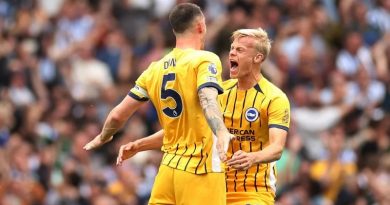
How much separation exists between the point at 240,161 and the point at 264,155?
40cm

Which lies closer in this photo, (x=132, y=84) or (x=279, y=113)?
(x=279, y=113)

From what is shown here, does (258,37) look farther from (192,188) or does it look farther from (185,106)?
(192,188)

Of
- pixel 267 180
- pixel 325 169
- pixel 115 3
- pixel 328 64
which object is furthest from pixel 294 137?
pixel 267 180

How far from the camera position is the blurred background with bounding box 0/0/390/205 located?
18922mm

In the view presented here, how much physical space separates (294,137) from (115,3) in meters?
5.11

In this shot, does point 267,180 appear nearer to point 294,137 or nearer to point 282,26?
point 294,137

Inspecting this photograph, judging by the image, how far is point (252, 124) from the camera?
37.3ft

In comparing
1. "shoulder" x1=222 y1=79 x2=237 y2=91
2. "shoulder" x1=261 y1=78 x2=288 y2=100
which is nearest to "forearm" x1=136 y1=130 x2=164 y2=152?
"shoulder" x1=222 y1=79 x2=237 y2=91

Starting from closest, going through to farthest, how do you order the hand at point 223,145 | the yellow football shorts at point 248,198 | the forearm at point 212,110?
1. the hand at point 223,145
2. the forearm at point 212,110
3. the yellow football shorts at point 248,198

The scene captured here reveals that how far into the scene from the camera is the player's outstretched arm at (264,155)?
10453mm

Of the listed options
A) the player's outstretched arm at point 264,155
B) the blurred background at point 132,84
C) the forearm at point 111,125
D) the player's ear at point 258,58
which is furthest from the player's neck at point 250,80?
the blurred background at point 132,84

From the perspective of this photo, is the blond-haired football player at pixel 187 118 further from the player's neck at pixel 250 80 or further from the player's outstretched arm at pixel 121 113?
the player's neck at pixel 250 80

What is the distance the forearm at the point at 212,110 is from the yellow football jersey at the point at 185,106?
105mm

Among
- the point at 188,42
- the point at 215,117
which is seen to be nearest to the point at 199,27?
the point at 188,42
